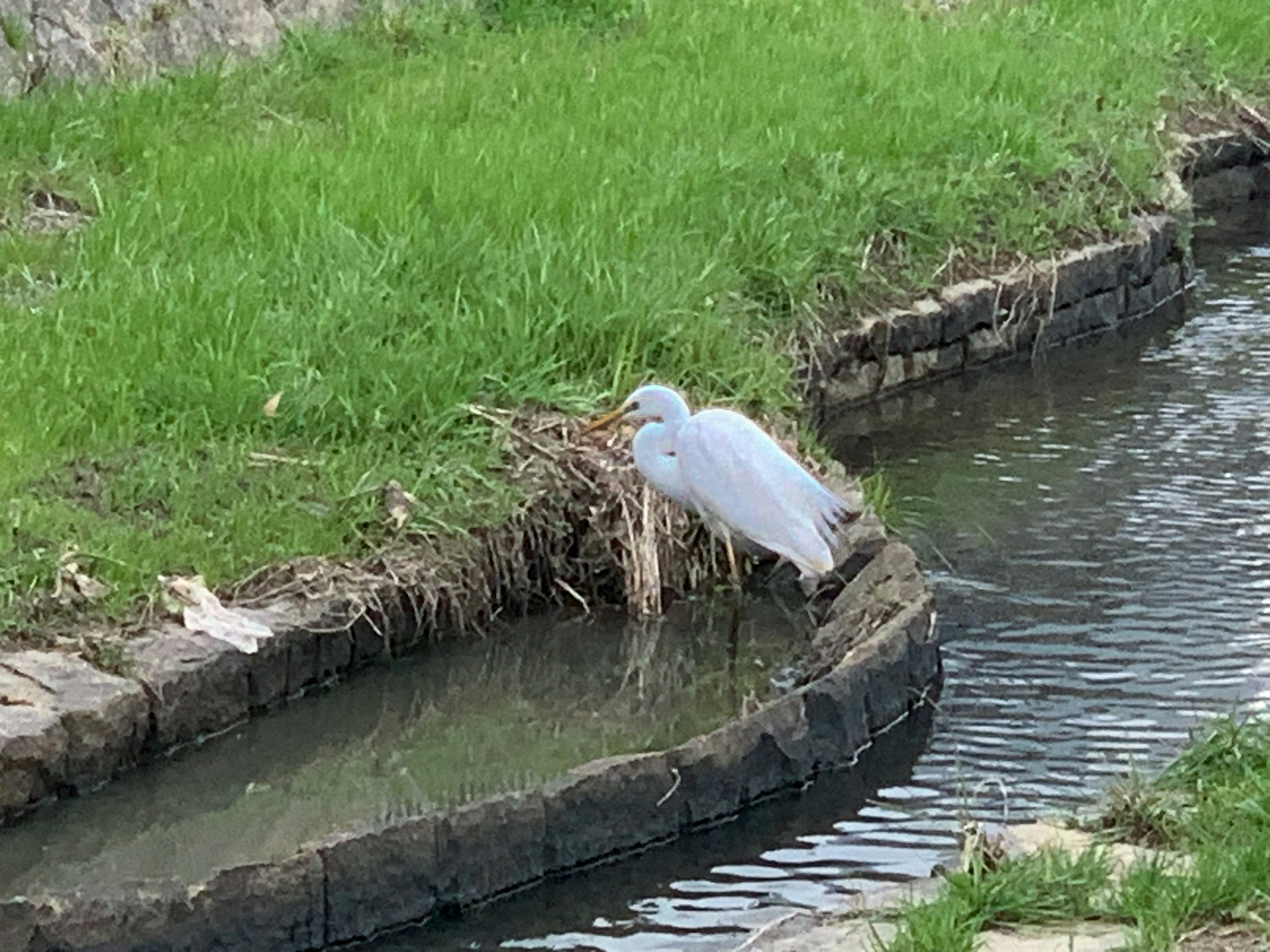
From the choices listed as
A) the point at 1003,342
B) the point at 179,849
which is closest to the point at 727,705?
the point at 179,849

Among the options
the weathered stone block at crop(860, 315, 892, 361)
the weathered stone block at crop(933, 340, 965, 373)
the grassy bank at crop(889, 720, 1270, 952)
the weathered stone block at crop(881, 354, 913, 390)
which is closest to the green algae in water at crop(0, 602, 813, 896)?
the grassy bank at crop(889, 720, 1270, 952)

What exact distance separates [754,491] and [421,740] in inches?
45.8

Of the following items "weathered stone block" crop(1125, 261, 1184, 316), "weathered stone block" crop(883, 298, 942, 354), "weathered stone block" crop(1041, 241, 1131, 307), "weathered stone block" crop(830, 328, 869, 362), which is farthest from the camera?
"weathered stone block" crop(1125, 261, 1184, 316)

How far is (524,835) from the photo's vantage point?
540cm

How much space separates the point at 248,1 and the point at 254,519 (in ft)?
20.8

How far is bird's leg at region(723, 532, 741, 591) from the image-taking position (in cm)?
719

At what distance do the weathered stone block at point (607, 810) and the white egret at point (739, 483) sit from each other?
46.0 inches

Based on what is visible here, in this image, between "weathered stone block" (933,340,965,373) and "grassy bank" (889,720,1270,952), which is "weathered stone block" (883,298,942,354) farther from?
"grassy bank" (889,720,1270,952)

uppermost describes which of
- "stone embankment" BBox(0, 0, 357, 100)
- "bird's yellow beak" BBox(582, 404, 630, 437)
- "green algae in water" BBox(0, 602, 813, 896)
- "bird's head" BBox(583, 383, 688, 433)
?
"stone embankment" BBox(0, 0, 357, 100)

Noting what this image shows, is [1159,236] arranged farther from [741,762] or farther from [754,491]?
[741,762]

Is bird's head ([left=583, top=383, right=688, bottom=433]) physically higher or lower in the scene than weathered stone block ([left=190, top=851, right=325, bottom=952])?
higher

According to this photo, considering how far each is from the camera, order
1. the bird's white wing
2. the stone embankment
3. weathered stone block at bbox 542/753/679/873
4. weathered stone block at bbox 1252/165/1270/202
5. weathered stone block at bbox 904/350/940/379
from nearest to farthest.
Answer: weathered stone block at bbox 542/753/679/873 < the bird's white wing < weathered stone block at bbox 904/350/940/379 < the stone embankment < weathered stone block at bbox 1252/165/1270/202

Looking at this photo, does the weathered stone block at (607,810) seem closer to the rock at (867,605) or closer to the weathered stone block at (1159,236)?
the rock at (867,605)

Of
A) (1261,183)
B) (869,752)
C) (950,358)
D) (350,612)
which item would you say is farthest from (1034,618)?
(1261,183)
